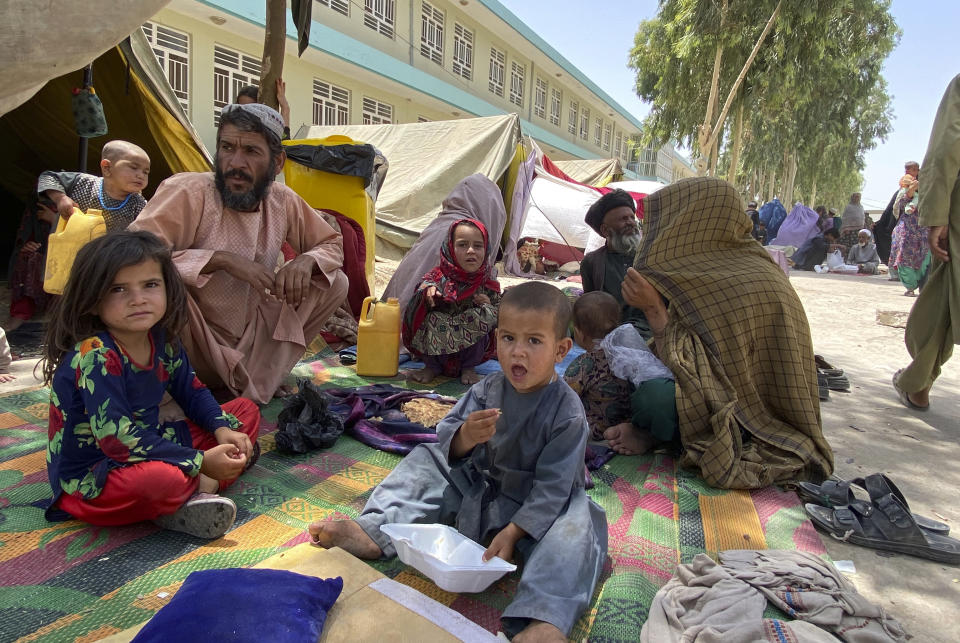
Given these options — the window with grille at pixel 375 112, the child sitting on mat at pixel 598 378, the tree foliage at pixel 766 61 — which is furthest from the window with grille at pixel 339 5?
the child sitting on mat at pixel 598 378

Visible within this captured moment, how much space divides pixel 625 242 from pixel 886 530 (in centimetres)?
220

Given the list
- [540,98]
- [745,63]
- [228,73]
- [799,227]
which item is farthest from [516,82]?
[228,73]

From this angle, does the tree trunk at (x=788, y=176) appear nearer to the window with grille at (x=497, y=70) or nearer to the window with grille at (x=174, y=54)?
the window with grille at (x=497, y=70)

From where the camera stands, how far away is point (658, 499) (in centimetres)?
233

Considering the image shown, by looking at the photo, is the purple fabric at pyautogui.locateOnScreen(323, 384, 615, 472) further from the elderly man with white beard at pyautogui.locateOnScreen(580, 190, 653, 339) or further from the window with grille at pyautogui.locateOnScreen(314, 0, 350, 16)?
the window with grille at pyautogui.locateOnScreen(314, 0, 350, 16)

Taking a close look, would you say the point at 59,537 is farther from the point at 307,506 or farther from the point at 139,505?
the point at 307,506

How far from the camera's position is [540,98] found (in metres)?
23.9

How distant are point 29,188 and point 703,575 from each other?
782 cm

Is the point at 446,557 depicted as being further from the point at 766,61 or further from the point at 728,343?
the point at 766,61

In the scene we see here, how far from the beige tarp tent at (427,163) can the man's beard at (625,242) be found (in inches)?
225

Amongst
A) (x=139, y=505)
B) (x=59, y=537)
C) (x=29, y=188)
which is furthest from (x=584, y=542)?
(x=29, y=188)

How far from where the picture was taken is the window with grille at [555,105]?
25.0 metres

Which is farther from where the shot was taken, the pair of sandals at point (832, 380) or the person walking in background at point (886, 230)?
the person walking in background at point (886, 230)

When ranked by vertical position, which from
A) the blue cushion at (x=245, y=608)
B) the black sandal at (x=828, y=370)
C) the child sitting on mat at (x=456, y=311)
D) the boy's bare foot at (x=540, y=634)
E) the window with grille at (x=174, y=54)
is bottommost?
the boy's bare foot at (x=540, y=634)
